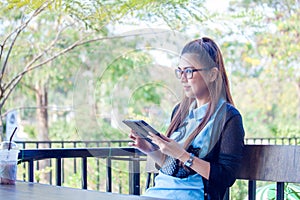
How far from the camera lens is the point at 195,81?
1601mm

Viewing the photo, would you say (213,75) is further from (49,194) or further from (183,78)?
(49,194)

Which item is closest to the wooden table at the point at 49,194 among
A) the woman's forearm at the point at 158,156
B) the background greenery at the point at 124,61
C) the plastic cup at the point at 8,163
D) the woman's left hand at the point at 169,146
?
the plastic cup at the point at 8,163

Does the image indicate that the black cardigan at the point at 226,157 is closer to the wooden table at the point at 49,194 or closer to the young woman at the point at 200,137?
the young woman at the point at 200,137

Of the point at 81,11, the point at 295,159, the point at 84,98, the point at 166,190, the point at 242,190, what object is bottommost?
A: the point at 242,190

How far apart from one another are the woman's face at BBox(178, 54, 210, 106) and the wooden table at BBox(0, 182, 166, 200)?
565mm

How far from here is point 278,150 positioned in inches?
59.3

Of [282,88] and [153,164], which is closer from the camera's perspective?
[153,164]

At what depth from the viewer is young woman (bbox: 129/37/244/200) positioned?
4.76 ft

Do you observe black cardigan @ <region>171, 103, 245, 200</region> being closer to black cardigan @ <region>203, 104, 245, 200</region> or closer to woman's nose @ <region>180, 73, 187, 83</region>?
black cardigan @ <region>203, 104, 245, 200</region>

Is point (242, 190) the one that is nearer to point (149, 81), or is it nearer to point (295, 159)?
point (149, 81)

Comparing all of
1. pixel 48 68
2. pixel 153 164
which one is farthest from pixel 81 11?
pixel 48 68

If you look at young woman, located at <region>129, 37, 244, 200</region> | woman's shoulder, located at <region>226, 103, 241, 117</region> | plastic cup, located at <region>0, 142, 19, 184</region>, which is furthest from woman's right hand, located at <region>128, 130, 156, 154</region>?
plastic cup, located at <region>0, 142, 19, 184</region>

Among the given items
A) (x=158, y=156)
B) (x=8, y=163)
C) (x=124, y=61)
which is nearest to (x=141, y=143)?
(x=158, y=156)

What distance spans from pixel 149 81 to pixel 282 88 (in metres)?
5.44
